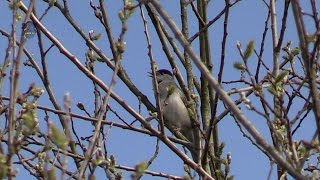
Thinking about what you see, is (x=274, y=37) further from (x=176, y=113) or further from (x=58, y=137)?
(x=176, y=113)

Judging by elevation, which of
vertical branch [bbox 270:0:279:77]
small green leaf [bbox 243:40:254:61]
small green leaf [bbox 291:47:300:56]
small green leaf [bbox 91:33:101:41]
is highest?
small green leaf [bbox 91:33:101:41]

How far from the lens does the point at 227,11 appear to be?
3.99 metres

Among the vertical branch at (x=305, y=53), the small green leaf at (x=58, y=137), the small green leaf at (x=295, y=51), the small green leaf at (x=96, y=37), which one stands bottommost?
the small green leaf at (x=58, y=137)

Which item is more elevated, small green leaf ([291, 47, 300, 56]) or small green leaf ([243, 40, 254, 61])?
small green leaf ([291, 47, 300, 56])

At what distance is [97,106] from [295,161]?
263 centimetres

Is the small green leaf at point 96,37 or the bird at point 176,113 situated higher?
the bird at point 176,113

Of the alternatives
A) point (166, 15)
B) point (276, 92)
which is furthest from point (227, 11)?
point (166, 15)

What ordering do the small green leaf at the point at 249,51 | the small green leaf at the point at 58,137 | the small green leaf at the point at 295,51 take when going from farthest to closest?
the small green leaf at the point at 295,51 < the small green leaf at the point at 249,51 < the small green leaf at the point at 58,137

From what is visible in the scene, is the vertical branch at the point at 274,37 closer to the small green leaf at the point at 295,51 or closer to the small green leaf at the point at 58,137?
the small green leaf at the point at 295,51

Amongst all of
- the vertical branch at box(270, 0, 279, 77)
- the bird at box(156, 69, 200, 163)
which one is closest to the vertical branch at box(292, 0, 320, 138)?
the vertical branch at box(270, 0, 279, 77)

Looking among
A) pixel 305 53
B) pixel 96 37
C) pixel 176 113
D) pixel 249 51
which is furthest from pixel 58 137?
pixel 176 113

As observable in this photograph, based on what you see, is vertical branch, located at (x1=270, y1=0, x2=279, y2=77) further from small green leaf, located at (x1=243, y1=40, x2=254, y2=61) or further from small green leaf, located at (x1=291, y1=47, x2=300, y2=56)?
small green leaf, located at (x1=243, y1=40, x2=254, y2=61)

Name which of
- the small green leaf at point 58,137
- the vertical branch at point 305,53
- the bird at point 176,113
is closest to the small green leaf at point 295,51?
the bird at point 176,113

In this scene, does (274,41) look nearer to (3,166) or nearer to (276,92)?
(276,92)
